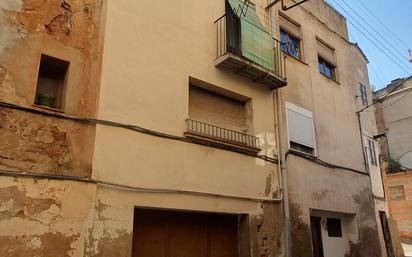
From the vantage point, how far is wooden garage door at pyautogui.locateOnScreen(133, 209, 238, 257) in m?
6.45

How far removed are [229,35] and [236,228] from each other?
13.8ft

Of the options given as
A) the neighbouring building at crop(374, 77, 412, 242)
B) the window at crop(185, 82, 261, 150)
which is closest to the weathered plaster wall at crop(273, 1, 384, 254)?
the window at crop(185, 82, 261, 150)

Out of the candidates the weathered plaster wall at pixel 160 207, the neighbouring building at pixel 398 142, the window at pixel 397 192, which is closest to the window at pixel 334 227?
the weathered plaster wall at pixel 160 207

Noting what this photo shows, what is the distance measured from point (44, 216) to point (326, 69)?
10.2 metres

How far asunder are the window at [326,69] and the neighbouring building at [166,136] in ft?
3.00

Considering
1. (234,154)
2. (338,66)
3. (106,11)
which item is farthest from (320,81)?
(106,11)

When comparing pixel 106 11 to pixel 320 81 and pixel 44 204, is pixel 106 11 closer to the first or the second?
pixel 44 204

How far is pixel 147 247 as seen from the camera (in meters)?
6.42

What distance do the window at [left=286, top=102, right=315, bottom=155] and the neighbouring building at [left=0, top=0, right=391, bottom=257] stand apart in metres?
0.05

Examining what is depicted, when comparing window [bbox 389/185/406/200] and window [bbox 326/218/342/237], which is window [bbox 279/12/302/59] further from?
window [bbox 389/185/406/200]

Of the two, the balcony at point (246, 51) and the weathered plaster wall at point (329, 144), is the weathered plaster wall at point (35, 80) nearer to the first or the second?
the balcony at point (246, 51)

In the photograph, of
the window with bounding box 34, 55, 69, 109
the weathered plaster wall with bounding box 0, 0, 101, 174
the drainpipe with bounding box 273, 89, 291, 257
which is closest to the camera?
the weathered plaster wall with bounding box 0, 0, 101, 174

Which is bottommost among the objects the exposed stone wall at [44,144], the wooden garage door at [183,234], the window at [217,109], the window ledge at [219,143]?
the wooden garage door at [183,234]

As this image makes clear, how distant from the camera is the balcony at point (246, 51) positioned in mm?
8078
